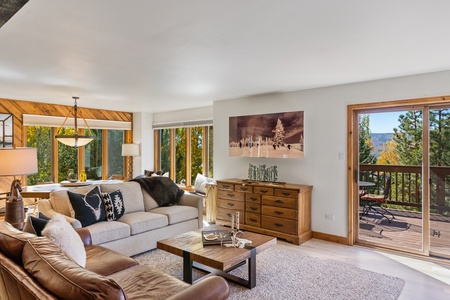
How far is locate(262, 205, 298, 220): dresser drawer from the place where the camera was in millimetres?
4266

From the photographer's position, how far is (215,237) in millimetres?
3074

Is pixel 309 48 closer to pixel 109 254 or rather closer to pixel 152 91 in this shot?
pixel 109 254

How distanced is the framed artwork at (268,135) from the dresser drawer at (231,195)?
72cm

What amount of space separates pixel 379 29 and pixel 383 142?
2.29m

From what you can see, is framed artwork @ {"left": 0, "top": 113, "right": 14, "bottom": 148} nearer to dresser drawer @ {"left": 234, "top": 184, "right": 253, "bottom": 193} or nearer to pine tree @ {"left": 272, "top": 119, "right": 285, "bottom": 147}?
dresser drawer @ {"left": 234, "top": 184, "right": 253, "bottom": 193}

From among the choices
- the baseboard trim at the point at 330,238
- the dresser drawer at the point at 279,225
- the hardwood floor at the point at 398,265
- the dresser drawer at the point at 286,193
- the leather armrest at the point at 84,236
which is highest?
the dresser drawer at the point at 286,193

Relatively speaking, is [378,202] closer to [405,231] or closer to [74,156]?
[405,231]

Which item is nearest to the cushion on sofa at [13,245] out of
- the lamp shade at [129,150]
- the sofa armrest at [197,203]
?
the sofa armrest at [197,203]

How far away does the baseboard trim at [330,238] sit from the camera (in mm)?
4255

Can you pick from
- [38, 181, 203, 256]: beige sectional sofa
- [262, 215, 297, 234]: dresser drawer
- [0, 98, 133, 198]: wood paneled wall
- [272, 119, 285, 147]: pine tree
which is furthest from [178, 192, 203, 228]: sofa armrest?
[0, 98, 133, 198]: wood paneled wall

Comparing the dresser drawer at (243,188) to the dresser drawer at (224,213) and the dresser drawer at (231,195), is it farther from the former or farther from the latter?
the dresser drawer at (224,213)

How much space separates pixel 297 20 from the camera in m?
2.12

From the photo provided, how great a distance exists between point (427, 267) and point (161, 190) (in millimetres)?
3749

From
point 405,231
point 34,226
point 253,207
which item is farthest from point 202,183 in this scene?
point 34,226
